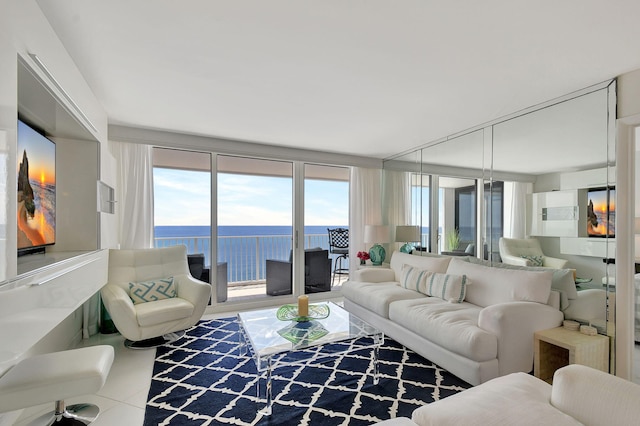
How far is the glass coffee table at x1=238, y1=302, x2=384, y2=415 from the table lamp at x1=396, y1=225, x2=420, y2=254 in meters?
2.12

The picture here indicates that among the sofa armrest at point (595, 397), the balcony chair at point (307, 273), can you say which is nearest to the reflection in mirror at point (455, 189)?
the balcony chair at point (307, 273)

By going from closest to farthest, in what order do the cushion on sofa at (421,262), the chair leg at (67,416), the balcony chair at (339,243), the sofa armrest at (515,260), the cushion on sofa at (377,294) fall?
the chair leg at (67,416) < the sofa armrest at (515,260) < the cushion on sofa at (377,294) < the cushion on sofa at (421,262) < the balcony chair at (339,243)

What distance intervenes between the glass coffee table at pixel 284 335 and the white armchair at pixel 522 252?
176 cm

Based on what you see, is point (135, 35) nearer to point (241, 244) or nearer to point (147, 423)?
point (147, 423)

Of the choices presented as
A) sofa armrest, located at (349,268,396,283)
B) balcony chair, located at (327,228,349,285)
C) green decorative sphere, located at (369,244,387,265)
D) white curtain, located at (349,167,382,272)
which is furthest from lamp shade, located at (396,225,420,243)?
balcony chair, located at (327,228,349,285)

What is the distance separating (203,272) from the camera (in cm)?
416

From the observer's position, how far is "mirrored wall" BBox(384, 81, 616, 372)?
8.11ft

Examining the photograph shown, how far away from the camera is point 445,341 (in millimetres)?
2473

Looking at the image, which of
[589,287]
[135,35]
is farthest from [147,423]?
[589,287]

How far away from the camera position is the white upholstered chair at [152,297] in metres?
2.78

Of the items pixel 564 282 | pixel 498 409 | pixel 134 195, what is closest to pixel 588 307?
pixel 564 282

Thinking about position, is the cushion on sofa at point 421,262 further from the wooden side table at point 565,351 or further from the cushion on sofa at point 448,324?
the wooden side table at point 565,351

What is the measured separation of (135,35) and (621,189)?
12.2ft

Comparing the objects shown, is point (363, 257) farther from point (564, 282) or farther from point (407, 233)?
point (564, 282)
